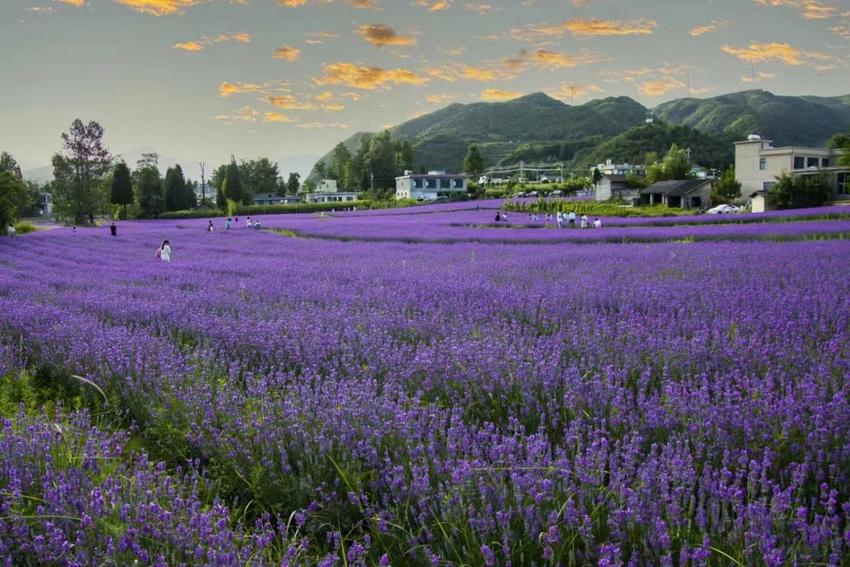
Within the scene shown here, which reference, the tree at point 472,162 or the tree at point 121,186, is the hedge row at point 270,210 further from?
the tree at point 472,162

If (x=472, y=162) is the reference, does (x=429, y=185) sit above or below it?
below

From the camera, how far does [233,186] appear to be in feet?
275

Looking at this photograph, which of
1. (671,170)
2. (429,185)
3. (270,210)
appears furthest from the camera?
(429,185)

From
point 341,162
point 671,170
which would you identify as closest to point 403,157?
point 341,162

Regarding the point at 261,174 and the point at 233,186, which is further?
the point at 261,174

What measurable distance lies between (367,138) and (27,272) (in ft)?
367

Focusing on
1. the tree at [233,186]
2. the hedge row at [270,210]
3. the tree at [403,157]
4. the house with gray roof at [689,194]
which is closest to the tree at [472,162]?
the tree at [403,157]

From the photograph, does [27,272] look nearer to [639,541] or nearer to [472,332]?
[472,332]

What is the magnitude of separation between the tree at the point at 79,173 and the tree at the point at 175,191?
7.33 m

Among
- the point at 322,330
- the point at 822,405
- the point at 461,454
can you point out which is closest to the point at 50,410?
the point at 322,330

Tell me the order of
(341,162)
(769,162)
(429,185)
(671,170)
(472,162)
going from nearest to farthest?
(769,162)
(671,170)
(429,185)
(472,162)
(341,162)

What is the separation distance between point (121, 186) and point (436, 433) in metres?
73.6

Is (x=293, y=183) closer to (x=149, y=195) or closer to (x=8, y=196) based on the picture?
(x=149, y=195)

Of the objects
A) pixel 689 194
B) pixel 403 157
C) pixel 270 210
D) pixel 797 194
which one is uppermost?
pixel 403 157
